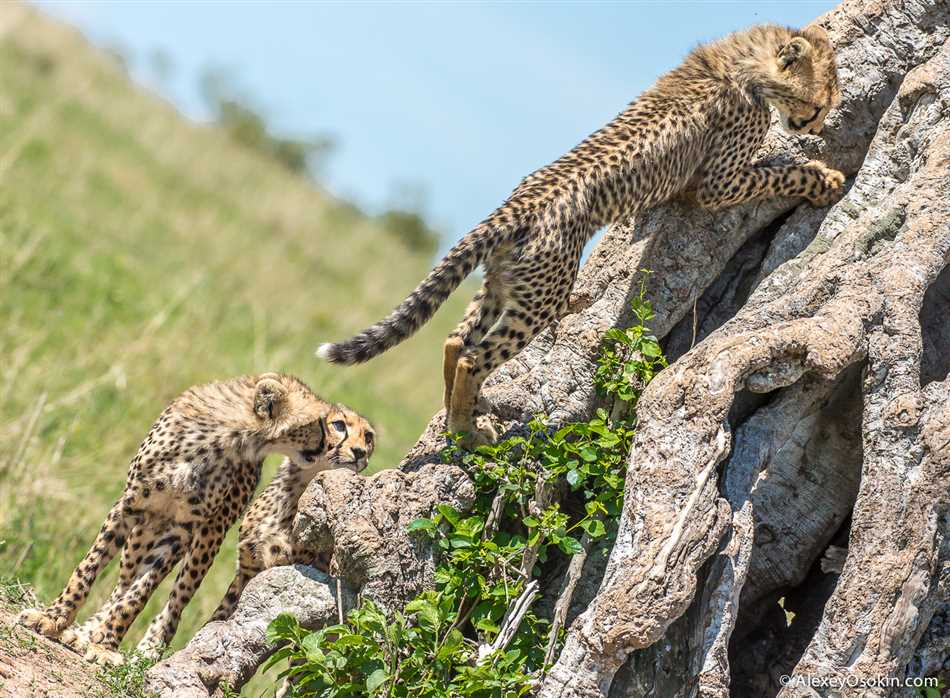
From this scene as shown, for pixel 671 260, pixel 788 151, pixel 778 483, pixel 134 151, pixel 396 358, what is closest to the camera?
pixel 778 483

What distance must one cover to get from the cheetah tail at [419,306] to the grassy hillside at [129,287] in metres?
2.25

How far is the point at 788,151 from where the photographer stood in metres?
5.38

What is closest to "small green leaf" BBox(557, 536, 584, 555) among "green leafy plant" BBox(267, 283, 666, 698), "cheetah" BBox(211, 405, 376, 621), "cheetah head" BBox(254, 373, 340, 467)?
"green leafy plant" BBox(267, 283, 666, 698)

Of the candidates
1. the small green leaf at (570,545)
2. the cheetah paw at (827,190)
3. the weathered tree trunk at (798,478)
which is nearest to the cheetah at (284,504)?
the small green leaf at (570,545)

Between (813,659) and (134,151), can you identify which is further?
(134,151)

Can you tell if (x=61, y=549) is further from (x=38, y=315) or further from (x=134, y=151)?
(x=134, y=151)

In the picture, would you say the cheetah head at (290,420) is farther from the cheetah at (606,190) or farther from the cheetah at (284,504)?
the cheetah at (606,190)

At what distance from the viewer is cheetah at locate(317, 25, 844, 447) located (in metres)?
4.74

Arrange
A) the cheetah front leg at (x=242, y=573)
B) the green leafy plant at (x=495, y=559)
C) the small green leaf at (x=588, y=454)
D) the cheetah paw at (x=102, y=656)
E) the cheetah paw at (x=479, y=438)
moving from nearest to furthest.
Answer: the green leafy plant at (x=495, y=559) → the small green leaf at (x=588, y=454) → the cheetah paw at (x=102, y=656) → the cheetah paw at (x=479, y=438) → the cheetah front leg at (x=242, y=573)

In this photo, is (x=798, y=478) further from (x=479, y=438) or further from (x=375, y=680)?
(x=375, y=680)

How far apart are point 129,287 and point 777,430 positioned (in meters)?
9.17

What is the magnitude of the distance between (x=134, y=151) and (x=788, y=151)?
48.0ft

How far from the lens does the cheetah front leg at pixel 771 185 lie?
498 cm

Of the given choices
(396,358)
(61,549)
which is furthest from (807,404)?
(396,358)
